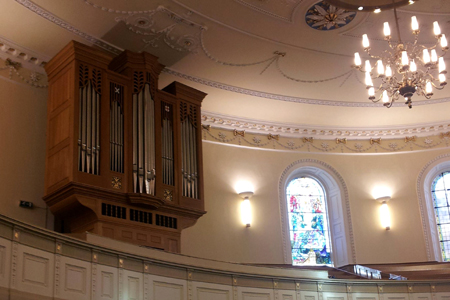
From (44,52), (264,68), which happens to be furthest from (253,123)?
(44,52)

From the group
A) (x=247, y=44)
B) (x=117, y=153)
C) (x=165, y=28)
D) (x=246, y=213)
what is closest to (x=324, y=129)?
(x=246, y=213)

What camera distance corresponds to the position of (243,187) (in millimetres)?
14438

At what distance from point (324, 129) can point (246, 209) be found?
3.08 m

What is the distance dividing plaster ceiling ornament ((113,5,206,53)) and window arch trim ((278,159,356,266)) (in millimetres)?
4345

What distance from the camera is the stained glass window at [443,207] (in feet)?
50.2

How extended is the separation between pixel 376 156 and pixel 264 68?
13.9 ft

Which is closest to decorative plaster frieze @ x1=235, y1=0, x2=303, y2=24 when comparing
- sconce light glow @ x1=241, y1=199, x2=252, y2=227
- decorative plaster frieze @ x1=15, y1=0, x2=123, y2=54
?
decorative plaster frieze @ x1=15, y1=0, x2=123, y2=54

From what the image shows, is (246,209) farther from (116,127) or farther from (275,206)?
(116,127)

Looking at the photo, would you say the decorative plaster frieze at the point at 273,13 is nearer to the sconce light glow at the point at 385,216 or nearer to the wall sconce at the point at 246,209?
the wall sconce at the point at 246,209

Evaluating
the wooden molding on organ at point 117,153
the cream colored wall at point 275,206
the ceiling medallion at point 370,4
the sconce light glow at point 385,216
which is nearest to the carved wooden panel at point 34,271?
the wooden molding on organ at point 117,153

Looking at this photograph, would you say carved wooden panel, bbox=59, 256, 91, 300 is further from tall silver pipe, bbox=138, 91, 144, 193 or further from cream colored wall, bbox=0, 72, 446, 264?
cream colored wall, bbox=0, 72, 446, 264

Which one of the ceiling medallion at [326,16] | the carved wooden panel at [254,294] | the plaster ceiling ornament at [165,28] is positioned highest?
the ceiling medallion at [326,16]

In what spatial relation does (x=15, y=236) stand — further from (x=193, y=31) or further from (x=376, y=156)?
(x=376, y=156)

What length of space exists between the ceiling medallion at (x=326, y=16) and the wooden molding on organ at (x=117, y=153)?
296 cm
